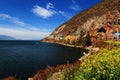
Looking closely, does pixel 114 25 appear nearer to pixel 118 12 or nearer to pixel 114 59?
pixel 118 12

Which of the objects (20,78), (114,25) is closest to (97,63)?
(20,78)

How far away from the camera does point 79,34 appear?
14212cm

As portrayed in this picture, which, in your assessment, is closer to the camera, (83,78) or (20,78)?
(83,78)

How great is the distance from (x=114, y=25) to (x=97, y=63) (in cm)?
10482

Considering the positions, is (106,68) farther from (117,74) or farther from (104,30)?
(104,30)

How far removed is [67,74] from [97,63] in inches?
133

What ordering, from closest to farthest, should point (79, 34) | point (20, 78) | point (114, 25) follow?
point (20, 78) → point (114, 25) → point (79, 34)

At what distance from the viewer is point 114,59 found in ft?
27.5

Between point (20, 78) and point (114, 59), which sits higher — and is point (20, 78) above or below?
below

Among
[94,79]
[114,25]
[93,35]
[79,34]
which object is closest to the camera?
[94,79]

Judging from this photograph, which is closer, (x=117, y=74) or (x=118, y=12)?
(x=117, y=74)

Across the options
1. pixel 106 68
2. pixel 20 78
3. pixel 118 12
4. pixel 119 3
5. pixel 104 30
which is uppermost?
pixel 119 3

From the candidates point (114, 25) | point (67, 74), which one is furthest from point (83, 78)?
point (114, 25)

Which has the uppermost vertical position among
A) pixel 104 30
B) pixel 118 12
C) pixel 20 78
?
pixel 118 12
